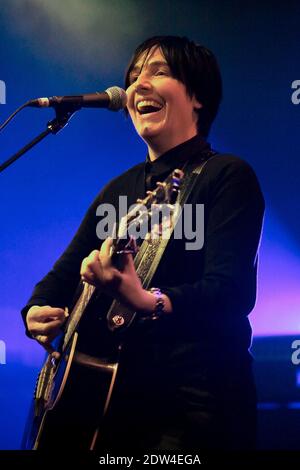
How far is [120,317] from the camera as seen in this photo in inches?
61.7

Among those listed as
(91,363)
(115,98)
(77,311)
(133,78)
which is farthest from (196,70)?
(91,363)

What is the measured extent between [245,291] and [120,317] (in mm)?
317

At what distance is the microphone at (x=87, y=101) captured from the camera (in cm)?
176

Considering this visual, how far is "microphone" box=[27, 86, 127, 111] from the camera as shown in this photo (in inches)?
69.2

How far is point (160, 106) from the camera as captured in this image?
6.42 feet

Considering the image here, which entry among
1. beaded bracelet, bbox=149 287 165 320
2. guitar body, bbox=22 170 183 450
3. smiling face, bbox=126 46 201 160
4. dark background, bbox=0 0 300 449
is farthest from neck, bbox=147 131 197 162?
dark background, bbox=0 0 300 449

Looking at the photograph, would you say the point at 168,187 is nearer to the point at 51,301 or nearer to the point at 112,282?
the point at 112,282

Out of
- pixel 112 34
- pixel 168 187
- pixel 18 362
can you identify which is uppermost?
pixel 112 34

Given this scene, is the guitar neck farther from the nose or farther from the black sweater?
the nose

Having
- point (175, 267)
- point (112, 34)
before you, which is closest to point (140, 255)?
point (175, 267)

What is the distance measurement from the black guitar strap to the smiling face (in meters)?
0.16

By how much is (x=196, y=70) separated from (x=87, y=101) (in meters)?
0.41

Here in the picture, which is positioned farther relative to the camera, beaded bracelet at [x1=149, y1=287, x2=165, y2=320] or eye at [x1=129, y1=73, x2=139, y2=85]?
eye at [x1=129, y1=73, x2=139, y2=85]

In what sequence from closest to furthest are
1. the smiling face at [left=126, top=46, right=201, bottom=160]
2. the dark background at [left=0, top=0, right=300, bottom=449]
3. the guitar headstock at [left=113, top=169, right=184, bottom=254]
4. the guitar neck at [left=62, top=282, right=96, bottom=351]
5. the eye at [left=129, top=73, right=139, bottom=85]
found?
1. the guitar headstock at [left=113, top=169, right=184, bottom=254]
2. the guitar neck at [left=62, top=282, right=96, bottom=351]
3. the smiling face at [left=126, top=46, right=201, bottom=160]
4. the eye at [left=129, top=73, right=139, bottom=85]
5. the dark background at [left=0, top=0, right=300, bottom=449]
